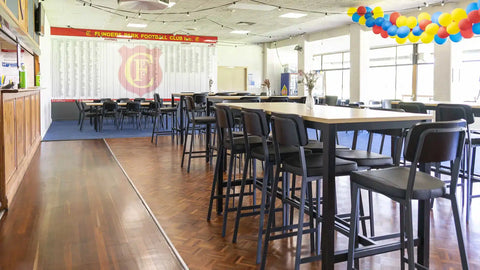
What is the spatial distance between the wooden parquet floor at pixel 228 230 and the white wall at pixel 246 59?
11.8 meters

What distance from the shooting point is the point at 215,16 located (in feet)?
35.3

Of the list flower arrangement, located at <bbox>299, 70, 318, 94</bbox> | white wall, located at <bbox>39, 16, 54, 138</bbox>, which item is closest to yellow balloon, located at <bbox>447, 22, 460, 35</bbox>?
flower arrangement, located at <bbox>299, 70, 318, 94</bbox>

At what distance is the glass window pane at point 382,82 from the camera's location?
1489 cm

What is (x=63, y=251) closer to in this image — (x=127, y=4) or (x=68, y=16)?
(x=127, y=4)

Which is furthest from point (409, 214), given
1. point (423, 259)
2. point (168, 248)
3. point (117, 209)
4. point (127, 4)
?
point (127, 4)

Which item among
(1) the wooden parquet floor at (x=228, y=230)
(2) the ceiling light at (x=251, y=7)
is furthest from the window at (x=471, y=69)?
(1) the wooden parquet floor at (x=228, y=230)

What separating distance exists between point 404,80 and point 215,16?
773 cm

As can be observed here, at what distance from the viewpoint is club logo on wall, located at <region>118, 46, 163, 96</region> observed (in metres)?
13.8

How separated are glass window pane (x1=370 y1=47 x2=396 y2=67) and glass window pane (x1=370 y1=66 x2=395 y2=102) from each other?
0.24 metres

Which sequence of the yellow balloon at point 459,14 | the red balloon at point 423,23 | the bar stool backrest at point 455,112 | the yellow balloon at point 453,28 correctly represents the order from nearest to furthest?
the bar stool backrest at point 455,112, the yellow balloon at point 459,14, the yellow balloon at point 453,28, the red balloon at point 423,23

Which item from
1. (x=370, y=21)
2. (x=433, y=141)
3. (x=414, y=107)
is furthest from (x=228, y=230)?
(x=370, y=21)

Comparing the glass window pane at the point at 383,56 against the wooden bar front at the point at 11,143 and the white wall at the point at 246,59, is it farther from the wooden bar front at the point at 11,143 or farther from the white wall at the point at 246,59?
the wooden bar front at the point at 11,143

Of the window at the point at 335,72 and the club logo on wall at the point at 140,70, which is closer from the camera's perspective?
the club logo on wall at the point at 140,70

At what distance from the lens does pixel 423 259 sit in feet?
7.48
